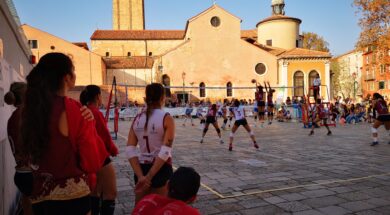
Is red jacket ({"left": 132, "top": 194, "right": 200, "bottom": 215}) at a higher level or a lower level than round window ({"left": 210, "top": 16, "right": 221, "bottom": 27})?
lower

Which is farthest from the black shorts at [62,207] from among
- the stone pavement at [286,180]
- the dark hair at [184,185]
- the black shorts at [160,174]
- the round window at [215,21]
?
the round window at [215,21]

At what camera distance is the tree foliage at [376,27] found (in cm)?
2703

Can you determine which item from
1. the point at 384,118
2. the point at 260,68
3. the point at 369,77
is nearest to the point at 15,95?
the point at 384,118

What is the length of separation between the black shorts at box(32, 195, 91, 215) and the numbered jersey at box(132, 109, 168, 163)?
120cm

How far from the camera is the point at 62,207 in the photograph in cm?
230

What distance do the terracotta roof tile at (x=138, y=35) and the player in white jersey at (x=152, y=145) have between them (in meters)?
58.4

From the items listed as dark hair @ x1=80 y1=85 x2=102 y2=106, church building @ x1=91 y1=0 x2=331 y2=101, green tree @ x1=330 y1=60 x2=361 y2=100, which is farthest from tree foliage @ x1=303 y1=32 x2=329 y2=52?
dark hair @ x1=80 y1=85 x2=102 y2=106

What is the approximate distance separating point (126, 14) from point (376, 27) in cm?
5408

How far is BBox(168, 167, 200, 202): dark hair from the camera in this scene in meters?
2.26

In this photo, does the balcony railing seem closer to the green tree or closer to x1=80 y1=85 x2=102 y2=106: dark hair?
the green tree

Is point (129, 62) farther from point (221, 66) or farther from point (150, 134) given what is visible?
Answer: point (150, 134)

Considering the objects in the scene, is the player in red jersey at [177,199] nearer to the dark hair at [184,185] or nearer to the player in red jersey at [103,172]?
the dark hair at [184,185]

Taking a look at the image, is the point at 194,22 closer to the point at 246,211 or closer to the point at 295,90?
the point at 295,90

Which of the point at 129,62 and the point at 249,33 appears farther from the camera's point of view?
the point at 249,33
